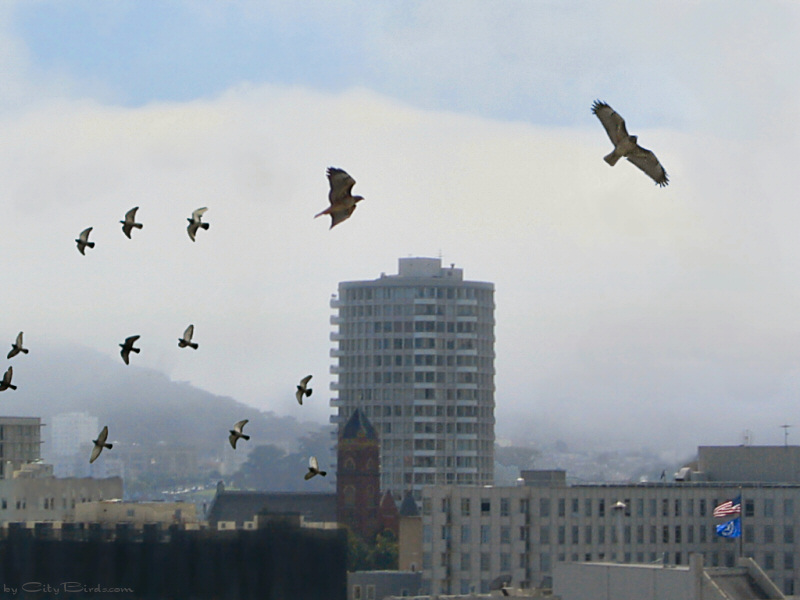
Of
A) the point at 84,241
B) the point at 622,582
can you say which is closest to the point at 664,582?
the point at 622,582

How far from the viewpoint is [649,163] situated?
196 feet

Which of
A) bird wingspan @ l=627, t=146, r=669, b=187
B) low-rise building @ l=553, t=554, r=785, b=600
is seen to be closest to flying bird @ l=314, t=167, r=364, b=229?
bird wingspan @ l=627, t=146, r=669, b=187

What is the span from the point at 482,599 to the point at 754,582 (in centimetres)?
2063

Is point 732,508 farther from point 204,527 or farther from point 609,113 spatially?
point 609,113

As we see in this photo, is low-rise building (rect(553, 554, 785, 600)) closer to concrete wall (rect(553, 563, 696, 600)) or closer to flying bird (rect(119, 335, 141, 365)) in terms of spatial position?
concrete wall (rect(553, 563, 696, 600))

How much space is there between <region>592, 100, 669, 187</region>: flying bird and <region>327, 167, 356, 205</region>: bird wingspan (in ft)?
25.4

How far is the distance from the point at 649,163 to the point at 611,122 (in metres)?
2.50

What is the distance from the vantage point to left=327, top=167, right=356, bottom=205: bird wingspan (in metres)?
53.8

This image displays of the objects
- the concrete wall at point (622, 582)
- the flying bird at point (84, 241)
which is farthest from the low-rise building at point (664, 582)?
the flying bird at point (84, 241)

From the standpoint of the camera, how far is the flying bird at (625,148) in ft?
189

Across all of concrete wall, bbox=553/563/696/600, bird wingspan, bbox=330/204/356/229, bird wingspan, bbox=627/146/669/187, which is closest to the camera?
bird wingspan, bbox=330/204/356/229

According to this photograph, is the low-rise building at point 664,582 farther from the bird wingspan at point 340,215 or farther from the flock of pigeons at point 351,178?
the bird wingspan at point 340,215

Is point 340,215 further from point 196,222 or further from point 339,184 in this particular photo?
point 196,222

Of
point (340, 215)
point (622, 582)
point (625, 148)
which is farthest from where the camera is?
point (622, 582)
